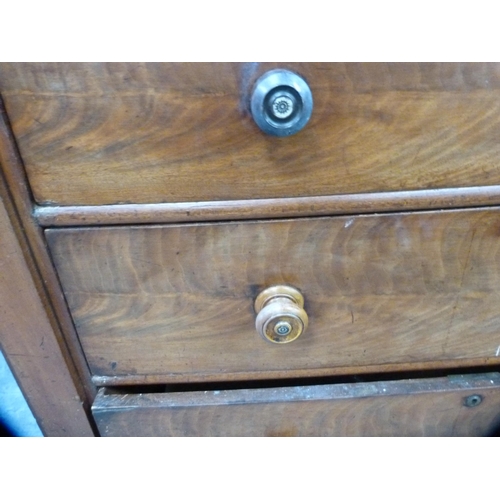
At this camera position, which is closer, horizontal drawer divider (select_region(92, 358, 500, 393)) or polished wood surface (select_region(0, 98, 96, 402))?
polished wood surface (select_region(0, 98, 96, 402))

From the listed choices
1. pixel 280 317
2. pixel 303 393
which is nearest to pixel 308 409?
pixel 303 393

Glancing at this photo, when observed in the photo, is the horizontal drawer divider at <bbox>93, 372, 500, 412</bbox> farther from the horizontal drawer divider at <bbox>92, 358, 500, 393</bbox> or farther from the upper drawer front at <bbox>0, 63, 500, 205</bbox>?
the upper drawer front at <bbox>0, 63, 500, 205</bbox>

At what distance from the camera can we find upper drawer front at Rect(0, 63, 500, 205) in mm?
292

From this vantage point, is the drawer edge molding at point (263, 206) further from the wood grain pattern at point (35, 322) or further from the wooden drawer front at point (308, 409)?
the wooden drawer front at point (308, 409)

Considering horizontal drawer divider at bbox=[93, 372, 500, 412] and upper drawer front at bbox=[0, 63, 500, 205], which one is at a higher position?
upper drawer front at bbox=[0, 63, 500, 205]

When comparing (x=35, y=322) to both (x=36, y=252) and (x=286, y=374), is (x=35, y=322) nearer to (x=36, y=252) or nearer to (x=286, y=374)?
(x=36, y=252)

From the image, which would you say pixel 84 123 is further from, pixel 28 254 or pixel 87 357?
pixel 87 357

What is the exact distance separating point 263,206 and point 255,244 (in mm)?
38

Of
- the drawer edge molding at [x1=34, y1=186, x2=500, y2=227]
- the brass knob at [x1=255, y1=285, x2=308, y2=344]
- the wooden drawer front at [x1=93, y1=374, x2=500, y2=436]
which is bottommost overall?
the wooden drawer front at [x1=93, y1=374, x2=500, y2=436]

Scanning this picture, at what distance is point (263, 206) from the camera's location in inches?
13.7

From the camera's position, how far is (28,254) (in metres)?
0.37

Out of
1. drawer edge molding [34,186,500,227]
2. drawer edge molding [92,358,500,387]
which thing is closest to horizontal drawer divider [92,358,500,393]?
drawer edge molding [92,358,500,387]
